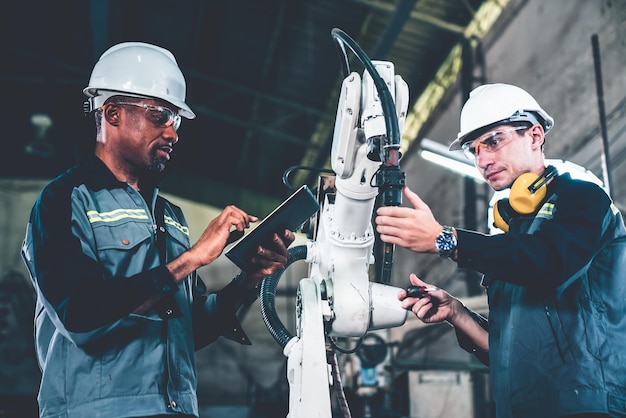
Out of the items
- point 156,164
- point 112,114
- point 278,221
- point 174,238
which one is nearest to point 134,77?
point 112,114

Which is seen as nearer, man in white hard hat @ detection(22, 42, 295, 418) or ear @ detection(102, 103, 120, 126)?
man in white hard hat @ detection(22, 42, 295, 418)

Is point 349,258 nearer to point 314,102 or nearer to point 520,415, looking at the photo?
point 520,415

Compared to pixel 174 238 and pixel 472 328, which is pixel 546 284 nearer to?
pixel 472 328

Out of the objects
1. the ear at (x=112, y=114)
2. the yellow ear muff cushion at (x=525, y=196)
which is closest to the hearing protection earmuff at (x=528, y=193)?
the yellow ear muff cushion at (x=525, y=196)

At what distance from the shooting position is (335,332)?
1.85 metres

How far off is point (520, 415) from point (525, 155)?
0.81 m

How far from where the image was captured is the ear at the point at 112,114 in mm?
1923

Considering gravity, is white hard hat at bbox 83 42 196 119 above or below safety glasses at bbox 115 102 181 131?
above

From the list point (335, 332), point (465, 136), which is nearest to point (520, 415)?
point (335, 332)

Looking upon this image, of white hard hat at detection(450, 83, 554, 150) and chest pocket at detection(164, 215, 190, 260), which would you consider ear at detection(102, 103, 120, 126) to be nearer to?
chest pocket at detection(164, 215, 190, 260)

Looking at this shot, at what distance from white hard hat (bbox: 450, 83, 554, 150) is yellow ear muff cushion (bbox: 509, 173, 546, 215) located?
29 cm

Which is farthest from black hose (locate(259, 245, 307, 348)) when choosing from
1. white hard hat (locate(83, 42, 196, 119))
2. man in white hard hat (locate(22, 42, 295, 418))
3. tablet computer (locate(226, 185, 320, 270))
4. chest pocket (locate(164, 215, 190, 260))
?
white hard hat (locate(83, 42, 196, 119))

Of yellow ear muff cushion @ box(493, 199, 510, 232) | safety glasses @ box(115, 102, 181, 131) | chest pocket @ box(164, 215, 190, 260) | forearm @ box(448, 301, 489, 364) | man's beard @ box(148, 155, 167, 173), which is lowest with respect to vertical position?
forearm @ box(448, 301, 489, 364)

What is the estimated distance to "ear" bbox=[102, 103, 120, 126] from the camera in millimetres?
1923
